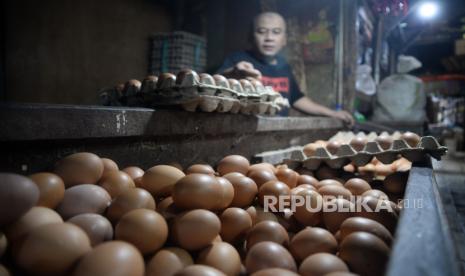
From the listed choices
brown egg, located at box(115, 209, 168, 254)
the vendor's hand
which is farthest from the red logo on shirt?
brown egg, located at box(115, 209, 168, 254)

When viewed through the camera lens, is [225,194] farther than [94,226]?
Yes

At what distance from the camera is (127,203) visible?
4.19ft

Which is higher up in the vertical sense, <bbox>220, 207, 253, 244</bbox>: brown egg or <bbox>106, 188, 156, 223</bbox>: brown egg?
<bbox>106, 188, 156, 223</bbox>: brown egg

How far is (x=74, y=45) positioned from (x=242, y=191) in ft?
18.8

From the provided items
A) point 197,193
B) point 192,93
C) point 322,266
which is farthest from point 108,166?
point 322,266

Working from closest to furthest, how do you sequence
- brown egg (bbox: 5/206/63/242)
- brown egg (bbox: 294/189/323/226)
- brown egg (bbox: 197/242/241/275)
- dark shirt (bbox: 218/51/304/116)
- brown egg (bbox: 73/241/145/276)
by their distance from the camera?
brown egg (bbox: 73/241/145/276), brown egg (bbox: 5/206/63/242), brown egg (bbox: 197/242/241/275), brown egg (bbox: 294/189/323/226), dark shirt (bbox: 218/51/304/116)

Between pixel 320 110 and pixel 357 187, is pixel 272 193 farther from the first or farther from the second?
pixel 320 110

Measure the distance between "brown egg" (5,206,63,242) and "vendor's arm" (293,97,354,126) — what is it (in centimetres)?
430

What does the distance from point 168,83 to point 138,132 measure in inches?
13.6

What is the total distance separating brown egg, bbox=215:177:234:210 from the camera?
4.72 feet

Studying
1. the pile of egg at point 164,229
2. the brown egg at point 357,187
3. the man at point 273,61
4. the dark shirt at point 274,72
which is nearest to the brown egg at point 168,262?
the pile of egg at point 164,229

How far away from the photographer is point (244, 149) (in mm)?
2658

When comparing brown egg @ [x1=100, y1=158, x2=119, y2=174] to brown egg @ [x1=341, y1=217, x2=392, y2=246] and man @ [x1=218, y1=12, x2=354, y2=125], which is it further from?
man @ [x1=218, y1=12, x2=354, y2=125]

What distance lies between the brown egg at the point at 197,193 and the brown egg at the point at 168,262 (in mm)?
210
